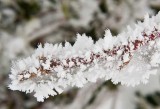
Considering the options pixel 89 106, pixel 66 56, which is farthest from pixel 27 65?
pixel 89 106

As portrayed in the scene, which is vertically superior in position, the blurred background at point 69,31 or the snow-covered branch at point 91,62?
the blurred background at point 69,31

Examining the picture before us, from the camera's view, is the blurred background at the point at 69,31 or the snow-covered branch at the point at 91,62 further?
the blurred background at the point at 69,31

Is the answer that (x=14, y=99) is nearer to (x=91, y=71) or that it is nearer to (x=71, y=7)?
(x=71, y=7)

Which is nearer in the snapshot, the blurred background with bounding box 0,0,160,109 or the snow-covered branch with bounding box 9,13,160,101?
the snow-covered branch with bounding box 9,13,160,101

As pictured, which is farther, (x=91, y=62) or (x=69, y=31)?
(x=69, y=31)

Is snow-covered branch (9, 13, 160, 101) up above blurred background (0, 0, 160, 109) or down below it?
below
